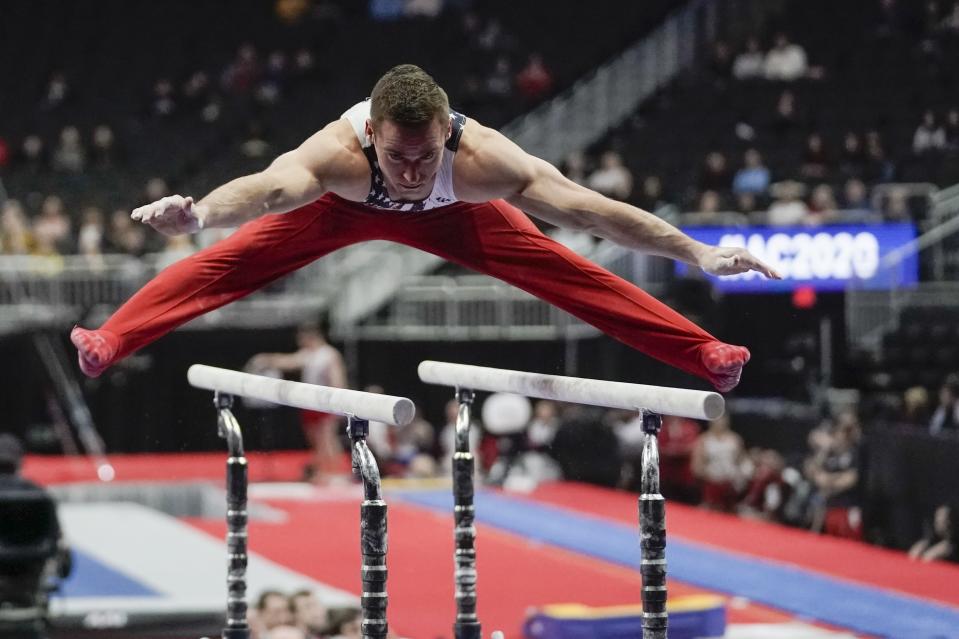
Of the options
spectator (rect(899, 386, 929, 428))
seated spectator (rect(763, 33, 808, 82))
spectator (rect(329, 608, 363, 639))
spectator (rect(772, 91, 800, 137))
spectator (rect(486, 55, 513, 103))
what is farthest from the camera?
spectator (rect(486, 55, 513, 103))

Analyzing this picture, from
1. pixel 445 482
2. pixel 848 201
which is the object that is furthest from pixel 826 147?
pixel 445 482

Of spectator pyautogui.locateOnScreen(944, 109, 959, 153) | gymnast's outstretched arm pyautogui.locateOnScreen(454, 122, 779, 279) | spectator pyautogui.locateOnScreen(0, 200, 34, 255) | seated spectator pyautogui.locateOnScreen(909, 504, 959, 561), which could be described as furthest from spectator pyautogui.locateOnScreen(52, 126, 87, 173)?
gymnast's outstretched arm pyautogui.locateOnScreen(454, 122, 779, 279)

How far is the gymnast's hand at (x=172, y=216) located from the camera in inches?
153

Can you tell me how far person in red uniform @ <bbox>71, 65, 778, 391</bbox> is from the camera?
427 centimetres

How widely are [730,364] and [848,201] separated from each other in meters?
10.9

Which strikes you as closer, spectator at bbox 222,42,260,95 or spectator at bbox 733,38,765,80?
spectator at bbox 733,38,765,80

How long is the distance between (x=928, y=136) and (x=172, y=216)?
533 inches

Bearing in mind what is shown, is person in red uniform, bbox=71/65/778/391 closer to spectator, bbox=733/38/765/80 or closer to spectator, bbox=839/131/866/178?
spectator, bbox=839/131/866/178

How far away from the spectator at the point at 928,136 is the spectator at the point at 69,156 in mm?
10529

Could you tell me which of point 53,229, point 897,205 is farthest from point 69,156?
point 897,205

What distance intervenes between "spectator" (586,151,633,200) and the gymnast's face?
1274 centimetres

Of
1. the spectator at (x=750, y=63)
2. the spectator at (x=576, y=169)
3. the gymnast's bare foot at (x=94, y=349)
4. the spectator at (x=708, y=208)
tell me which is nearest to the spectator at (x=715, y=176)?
the spectator at (x=708, y=208)

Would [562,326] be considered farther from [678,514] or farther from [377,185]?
[377,185]

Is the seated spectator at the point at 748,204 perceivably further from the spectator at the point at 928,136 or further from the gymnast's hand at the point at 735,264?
the gymnast's hand at the point at 735,264
